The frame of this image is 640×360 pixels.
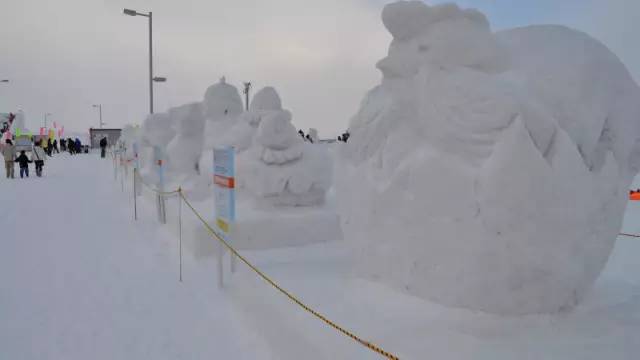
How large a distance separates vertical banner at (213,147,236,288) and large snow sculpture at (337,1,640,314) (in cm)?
186

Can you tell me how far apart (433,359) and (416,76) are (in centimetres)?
223

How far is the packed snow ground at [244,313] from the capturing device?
10.2ft

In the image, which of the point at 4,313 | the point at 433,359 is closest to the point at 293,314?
the point at 433,359

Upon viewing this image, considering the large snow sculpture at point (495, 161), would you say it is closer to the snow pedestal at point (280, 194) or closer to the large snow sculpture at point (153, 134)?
the snow pedestal at point (280, 194)

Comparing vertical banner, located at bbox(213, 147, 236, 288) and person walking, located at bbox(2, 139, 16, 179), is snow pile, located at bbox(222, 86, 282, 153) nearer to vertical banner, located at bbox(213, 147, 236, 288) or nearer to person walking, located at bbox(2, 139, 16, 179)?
vertical banner, located at bbox(213, 147, 236, 288)

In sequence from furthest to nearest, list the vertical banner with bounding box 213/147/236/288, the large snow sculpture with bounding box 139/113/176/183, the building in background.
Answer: the building in background, the large snow sculpture with bounding box 139/113/176/183, the vertical banner with bounding box 213/147/236/288

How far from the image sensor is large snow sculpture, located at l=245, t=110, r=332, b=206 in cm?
736

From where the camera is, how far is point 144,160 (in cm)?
1596

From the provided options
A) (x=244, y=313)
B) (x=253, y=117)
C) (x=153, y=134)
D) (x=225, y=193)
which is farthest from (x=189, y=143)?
(x=244, y=313)

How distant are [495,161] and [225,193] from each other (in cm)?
330

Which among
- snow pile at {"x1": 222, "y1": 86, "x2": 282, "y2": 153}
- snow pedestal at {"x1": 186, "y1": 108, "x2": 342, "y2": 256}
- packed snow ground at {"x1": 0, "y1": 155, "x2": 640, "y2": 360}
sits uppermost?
snow pile at {"x1": 222, "y1": 86, "x2": 282, "y2": 153}

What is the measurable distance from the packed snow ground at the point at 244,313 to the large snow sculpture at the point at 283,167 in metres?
1.19

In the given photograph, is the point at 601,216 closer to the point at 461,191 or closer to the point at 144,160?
the point at 461,191

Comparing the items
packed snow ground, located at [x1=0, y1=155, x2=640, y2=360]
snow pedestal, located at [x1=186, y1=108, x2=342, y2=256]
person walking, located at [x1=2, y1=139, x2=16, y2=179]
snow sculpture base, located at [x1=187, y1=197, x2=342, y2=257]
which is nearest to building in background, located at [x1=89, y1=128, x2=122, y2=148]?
person walking, located at [x1=2, y1=139, x2=16, y2=179]
